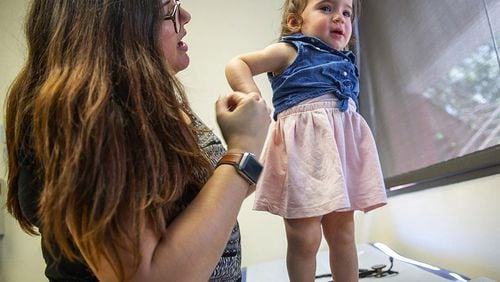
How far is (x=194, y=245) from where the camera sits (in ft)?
1.31

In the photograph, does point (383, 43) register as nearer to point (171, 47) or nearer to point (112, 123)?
point (171, 47)

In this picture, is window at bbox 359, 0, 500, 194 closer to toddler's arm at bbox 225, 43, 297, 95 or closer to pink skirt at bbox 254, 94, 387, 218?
pink skirt at bbox 254, 94, 387, 218

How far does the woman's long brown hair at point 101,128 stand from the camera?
0.37m

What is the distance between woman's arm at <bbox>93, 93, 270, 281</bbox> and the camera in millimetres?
381

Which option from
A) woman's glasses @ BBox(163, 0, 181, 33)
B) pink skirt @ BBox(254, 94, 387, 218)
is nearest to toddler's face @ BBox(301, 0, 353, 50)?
pink skirt @ BBox(254, 94, 387, 218)

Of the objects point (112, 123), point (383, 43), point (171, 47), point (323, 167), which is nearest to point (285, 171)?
point (323, 167)

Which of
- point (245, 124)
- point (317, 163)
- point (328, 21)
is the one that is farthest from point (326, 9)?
point (245, 124)

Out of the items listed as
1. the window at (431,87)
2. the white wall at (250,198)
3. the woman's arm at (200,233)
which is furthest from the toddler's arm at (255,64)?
the white wall at (250,198)

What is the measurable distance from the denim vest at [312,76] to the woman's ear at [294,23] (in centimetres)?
5

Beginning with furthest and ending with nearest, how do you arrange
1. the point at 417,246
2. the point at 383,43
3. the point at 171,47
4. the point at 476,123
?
1. the point at 383,43
2. the point at 417,246
3. the point at 476,123
4. the point at 171,47

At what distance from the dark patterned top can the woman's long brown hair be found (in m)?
0.11

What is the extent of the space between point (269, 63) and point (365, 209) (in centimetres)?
37

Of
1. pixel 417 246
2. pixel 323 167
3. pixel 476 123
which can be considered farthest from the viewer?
pixel 417 246

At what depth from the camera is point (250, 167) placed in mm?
460
